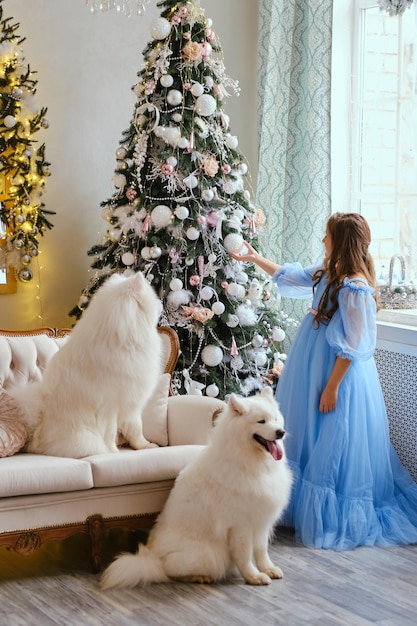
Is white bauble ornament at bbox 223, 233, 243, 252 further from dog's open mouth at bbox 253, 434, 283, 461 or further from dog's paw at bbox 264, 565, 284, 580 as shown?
dog's paw at bbox 264, 565, 284, 580

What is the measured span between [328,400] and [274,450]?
72 cm

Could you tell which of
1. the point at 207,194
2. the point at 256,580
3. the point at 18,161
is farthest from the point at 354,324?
the point at 18,161

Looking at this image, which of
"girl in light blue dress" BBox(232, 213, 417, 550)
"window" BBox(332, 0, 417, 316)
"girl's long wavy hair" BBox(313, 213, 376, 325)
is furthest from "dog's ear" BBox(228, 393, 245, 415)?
"window" BBox(332, 0, 417, 316)

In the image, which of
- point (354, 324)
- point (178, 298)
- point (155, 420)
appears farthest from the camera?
point (178, 298)

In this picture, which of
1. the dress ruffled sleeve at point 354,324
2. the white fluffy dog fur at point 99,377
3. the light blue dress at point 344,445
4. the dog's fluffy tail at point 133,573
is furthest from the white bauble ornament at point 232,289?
the dog's fluffy tail at point 133,573

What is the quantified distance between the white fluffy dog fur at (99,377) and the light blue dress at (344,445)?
0.83 metres

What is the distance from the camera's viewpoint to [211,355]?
4777 millimetres

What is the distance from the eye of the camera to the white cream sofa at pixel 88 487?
3586mm

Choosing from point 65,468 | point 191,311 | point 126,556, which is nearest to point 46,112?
point 191,311

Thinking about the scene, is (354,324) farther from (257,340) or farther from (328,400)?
(257,340)

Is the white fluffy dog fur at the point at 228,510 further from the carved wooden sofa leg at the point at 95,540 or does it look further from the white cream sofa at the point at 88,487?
the white cream sofa at the point at 88,487

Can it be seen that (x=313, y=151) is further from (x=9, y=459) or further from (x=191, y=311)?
(x=9, y=459)

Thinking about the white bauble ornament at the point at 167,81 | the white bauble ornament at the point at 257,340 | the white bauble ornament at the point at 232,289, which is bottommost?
the white bauble ornament at the point at 257,340

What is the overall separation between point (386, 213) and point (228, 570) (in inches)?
103
